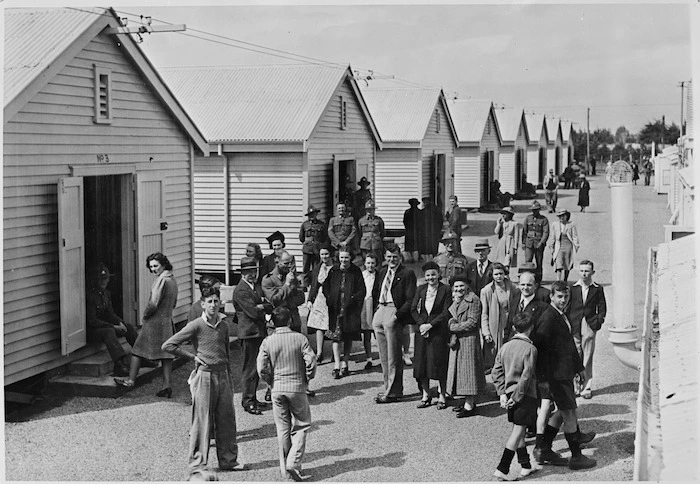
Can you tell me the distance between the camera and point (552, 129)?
57.9 m

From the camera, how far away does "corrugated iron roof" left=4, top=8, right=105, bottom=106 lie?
9.84 metres

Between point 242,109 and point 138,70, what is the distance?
7.16 m

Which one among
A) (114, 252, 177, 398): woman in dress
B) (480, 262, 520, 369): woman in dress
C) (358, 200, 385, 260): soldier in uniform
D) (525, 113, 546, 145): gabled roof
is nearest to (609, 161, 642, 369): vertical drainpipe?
(480, 262, 520, 369): woman in dress

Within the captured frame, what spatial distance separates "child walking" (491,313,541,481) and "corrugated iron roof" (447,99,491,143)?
89.5 feet

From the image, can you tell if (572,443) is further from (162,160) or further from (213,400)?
(162,160)

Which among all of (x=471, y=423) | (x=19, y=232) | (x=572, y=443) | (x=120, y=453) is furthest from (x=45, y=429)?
(x=572, y=443)

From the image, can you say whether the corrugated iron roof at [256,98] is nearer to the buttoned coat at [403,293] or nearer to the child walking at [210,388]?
the buttoned coat at [403,293]

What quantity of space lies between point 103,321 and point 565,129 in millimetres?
56260

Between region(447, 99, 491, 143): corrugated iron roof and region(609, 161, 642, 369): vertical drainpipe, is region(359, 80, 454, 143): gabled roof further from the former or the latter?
region(609, 161, 642, 369): vertical drainpipe

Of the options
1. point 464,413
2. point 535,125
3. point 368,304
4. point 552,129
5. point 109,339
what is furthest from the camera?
point 552,129

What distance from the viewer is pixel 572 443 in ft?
27.2

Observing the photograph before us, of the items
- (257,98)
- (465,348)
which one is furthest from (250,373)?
(257,98)

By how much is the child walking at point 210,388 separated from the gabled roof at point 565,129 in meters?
56.3

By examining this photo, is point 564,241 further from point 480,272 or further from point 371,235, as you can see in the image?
point 480,272
